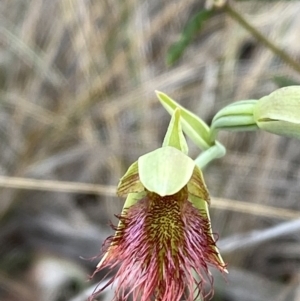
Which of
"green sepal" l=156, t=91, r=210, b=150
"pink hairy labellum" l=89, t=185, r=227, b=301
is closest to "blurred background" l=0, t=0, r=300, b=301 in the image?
"green sepal" l=156, t=91, r=210, b=150

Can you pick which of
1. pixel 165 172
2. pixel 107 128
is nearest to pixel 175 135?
pixel 165 172

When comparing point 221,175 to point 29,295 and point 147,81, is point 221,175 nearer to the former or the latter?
point 147,81

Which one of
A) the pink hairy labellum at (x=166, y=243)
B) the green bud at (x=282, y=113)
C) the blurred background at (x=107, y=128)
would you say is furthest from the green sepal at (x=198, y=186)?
the blurred background at (x=107, y=128)

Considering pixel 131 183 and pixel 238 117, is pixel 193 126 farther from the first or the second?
pixel 131 183

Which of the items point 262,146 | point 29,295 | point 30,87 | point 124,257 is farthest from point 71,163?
point 124,257

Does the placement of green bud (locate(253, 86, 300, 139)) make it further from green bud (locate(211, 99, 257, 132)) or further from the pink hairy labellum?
the pink hairy labellum

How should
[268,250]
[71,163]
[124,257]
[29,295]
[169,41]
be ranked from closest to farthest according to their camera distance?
1. [124,257]
2. [29,295]
3. [268,250]
4. [71,163]
5. [169,41]

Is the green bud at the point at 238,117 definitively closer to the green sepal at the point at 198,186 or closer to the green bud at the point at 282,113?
the green bud at the point at 282,113
